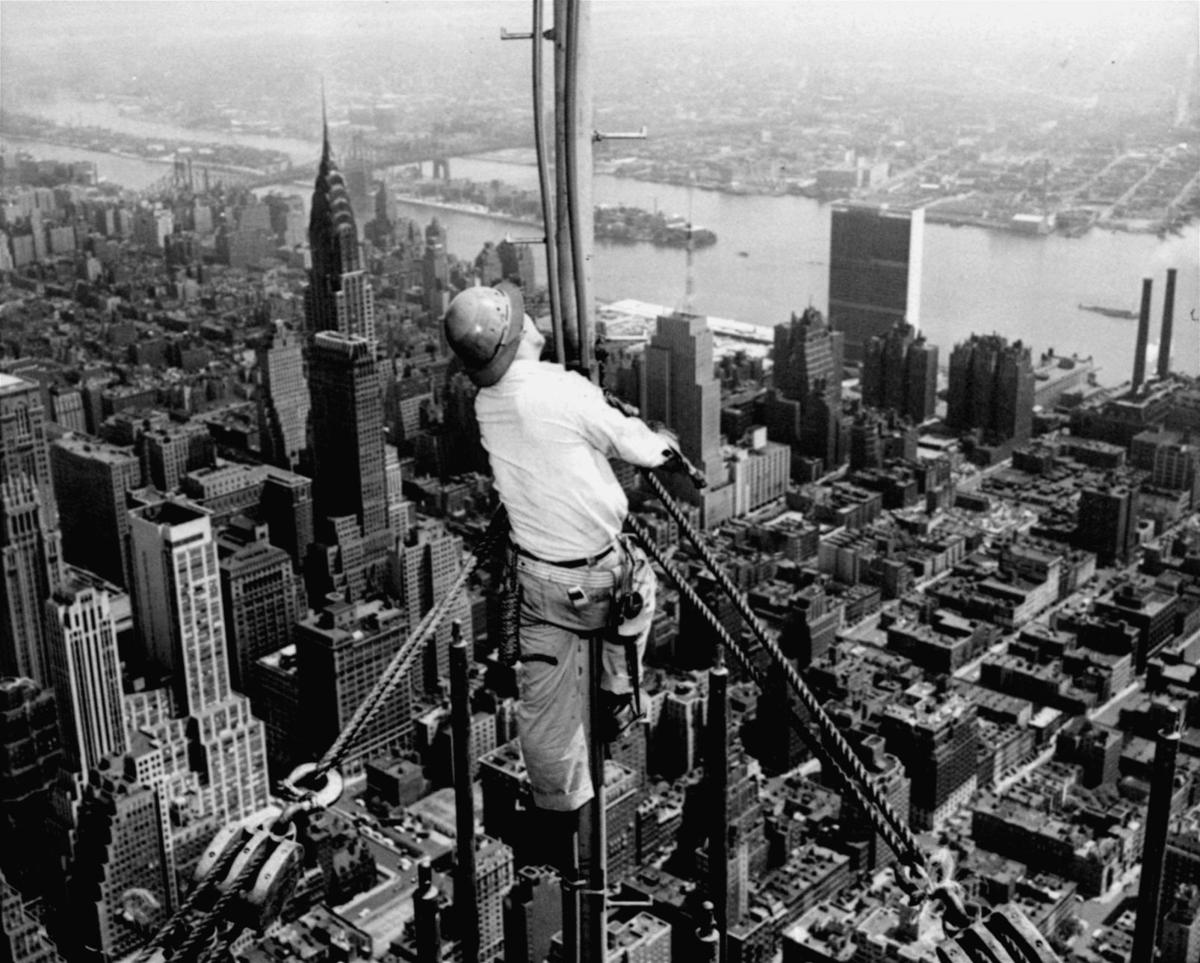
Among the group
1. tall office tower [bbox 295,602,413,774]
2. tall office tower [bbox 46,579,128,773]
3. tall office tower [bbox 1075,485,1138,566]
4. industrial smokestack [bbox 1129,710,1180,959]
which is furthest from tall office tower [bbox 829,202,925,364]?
industrial smokestack [bbox 1129,710,1180,959]

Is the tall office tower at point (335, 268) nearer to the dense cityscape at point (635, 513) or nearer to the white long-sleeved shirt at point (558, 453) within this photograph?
the dense cityscape at point (635, 513)

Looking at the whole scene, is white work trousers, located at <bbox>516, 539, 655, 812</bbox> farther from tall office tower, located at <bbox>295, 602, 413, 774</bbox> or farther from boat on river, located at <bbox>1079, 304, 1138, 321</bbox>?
boat on river, located at <bbox>1079, 304, 1138, 321</bbox>

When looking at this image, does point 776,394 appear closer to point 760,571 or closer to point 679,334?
point 679,334

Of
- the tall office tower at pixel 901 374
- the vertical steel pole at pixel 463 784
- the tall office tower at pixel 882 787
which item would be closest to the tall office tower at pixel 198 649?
the tall office tower at pixel 882 787

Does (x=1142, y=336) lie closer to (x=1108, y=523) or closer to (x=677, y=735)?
(x=1108, y=523)

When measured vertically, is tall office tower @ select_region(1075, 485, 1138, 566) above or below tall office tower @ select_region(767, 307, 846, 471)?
below

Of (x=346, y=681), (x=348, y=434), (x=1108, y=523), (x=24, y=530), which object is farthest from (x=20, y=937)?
(x=1108, y=523)

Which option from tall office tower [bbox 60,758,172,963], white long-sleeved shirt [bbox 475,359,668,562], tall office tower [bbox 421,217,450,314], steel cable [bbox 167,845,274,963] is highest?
white long-sleeved shirt [bbox 475,359,668,562]
